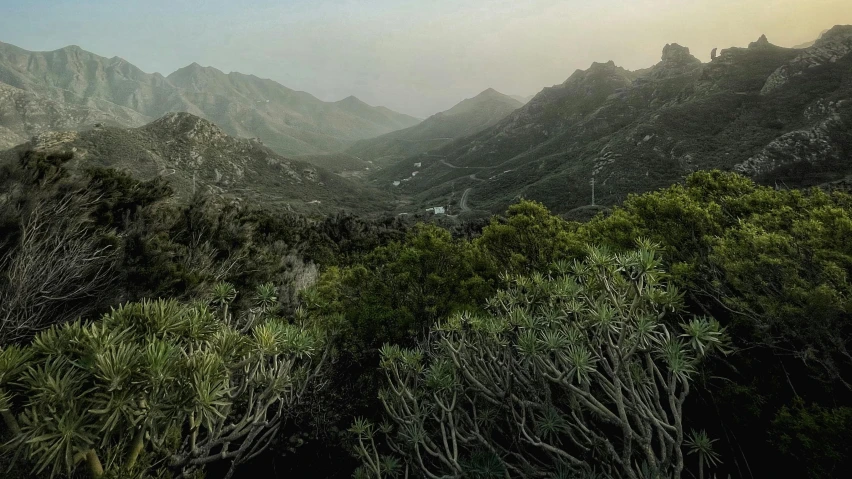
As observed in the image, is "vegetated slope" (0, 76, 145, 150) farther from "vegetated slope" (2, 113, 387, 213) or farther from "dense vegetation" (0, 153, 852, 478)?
"dense vegetation" (0, 153, 852, 478)

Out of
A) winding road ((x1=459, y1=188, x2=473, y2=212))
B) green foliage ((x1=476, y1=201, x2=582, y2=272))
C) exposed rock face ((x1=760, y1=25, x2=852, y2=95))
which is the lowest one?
winding road ((x1=459, y1=188, x2=473, y2=212))

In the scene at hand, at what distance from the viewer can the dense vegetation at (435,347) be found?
140 inches

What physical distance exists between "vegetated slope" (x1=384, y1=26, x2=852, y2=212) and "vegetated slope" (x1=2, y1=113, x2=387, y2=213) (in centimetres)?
2682

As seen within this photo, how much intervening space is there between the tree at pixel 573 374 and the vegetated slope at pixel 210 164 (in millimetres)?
57367

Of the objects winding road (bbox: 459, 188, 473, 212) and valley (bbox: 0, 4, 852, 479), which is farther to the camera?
winding road (bbox: 459, 188, 473, 212)

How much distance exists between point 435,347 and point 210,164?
272 feet

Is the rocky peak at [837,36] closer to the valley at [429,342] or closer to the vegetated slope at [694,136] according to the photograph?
the vegetated slope at [694,136]

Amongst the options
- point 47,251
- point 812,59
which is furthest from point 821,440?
point 812,59

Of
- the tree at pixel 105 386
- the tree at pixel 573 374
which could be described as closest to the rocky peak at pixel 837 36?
the tree at pixel 573 374

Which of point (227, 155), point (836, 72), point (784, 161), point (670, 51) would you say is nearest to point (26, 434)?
point (784, 161)

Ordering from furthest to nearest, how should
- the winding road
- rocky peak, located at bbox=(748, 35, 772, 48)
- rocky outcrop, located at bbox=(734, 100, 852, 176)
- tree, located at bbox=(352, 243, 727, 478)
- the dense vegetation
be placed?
1. rocky peak, located at bbox=(748, 35, 772, 48)
2. the winding road
3. rocky outcrop, located at bbox=(734, 100, 852, 176)
4. tree, located at bbox=(352, 243, 727, 478)
5. the dense vegetation

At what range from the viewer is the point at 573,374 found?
20.8 feet

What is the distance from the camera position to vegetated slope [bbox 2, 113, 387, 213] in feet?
185

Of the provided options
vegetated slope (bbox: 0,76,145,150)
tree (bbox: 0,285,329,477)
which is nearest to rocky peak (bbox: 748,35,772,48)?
tree (bbox: 0,285,329,477)
